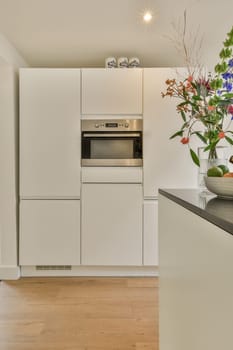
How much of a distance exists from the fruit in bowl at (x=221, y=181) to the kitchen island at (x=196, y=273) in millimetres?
49

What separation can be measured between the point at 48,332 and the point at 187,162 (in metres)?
1.94

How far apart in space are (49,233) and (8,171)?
753 mm

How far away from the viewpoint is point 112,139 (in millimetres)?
2936

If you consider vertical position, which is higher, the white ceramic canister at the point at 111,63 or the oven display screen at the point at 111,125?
the white ceramic canister at the point at 111,63

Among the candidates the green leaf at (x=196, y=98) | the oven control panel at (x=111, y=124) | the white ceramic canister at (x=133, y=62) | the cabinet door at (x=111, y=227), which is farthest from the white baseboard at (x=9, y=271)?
the green leaf at (x=196, y=98)

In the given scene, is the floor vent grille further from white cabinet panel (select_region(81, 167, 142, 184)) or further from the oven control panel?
the oven control panel

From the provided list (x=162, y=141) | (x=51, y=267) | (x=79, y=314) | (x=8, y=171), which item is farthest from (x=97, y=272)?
(x=162, y=141)

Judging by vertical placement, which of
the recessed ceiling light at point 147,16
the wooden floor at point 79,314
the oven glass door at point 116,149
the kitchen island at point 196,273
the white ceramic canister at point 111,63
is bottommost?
the wooden floor at point 79,314

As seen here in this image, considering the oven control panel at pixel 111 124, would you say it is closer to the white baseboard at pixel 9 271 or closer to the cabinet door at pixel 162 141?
the cabinet door at pixel 162 141

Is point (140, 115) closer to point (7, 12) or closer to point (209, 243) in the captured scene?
point (7, 12)

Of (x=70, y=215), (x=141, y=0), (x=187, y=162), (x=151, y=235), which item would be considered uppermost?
(x=141, y=0)

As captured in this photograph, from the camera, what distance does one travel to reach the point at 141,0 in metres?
2.04

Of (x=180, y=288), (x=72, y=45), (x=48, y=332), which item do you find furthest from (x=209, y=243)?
(x=72, y=45)

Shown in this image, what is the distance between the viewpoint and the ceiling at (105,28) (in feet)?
7.03
